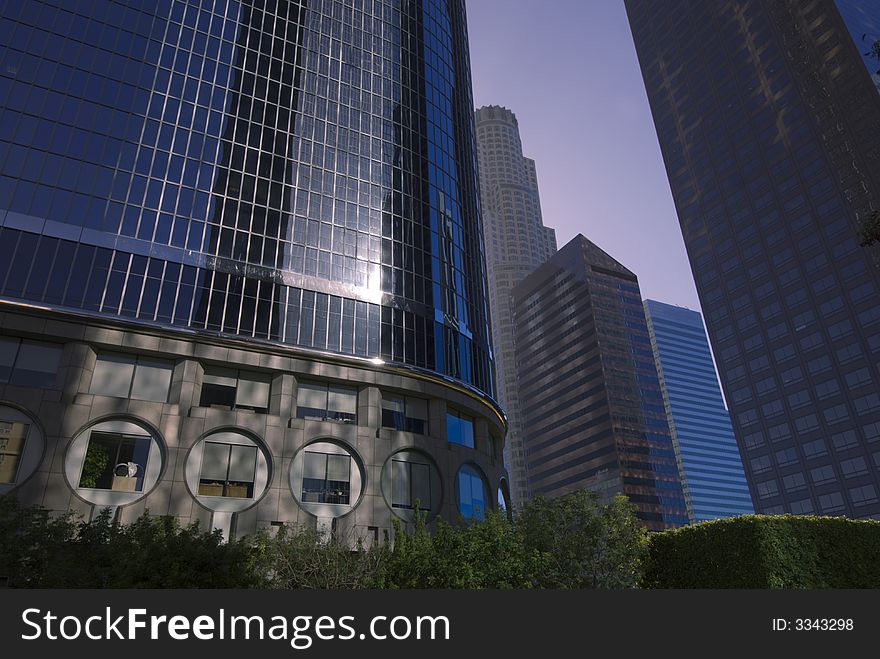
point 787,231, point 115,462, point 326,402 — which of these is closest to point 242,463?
A: point 115,462

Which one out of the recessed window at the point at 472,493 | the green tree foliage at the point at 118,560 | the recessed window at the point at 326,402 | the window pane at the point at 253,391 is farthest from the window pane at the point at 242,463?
the recessed window at the point at 472,493

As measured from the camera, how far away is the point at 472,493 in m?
50.3

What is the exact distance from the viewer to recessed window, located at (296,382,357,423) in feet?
152

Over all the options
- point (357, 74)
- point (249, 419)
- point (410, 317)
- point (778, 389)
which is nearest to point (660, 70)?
point (778, 389)

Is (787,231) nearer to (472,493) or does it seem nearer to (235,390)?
(472,493)

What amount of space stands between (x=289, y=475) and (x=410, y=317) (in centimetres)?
1714

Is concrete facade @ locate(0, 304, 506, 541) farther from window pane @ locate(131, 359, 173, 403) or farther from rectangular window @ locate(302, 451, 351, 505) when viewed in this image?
rectangular window @ locate(302, 451, 351, 505)

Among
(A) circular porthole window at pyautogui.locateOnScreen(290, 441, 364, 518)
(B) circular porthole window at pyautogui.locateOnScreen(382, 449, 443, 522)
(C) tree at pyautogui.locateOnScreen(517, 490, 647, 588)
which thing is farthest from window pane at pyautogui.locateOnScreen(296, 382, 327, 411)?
(C) tree at pyautogui.locateOnScreen(517, 490, 647, 588)

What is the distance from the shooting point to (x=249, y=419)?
141 feet

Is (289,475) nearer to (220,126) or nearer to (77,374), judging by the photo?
(77,374)

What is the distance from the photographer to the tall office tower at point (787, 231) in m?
122

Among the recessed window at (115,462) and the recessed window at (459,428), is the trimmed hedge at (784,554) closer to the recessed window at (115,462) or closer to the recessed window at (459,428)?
the recessed window at (459,428)

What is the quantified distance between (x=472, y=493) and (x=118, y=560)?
1224 inches

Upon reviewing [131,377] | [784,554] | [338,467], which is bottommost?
[784,554]
